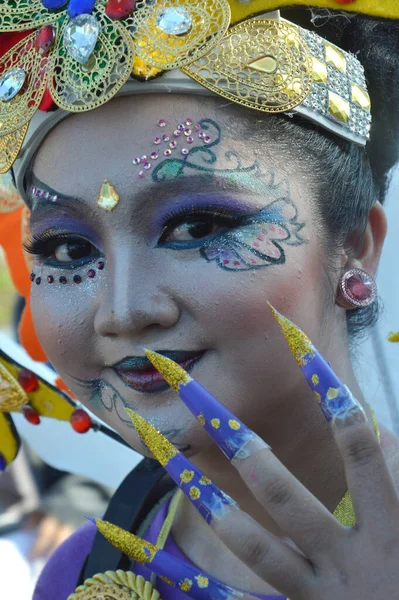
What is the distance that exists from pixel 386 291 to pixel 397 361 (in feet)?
0.58

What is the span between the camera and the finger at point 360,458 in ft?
3.69

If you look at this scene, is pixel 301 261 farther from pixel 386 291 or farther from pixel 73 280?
pixel 386 291

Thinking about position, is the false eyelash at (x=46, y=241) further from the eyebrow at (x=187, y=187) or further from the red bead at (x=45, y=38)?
the red bead at (x=45, y=38)

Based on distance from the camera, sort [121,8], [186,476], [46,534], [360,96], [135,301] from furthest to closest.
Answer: [46,534]
[360,96]
[121,8]
[135,301]
[186,476]

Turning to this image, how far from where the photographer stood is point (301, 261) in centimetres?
161

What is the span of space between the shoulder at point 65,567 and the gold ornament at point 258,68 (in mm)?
1143

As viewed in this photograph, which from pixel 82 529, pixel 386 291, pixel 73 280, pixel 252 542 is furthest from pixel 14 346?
pixel 252 542

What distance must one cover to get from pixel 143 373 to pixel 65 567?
757 millimetres

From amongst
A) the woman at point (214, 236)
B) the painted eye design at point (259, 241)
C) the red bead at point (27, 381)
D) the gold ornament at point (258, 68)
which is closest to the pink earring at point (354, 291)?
the woman at point (214, 236)

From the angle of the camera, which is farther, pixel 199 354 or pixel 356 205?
pixel 356 205

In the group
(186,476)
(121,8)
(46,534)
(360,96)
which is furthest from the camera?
(46,534)

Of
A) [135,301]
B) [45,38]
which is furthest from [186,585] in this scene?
[45,38]

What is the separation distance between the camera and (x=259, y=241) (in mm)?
1588

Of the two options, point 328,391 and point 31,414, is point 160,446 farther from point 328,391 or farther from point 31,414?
point 31,414
